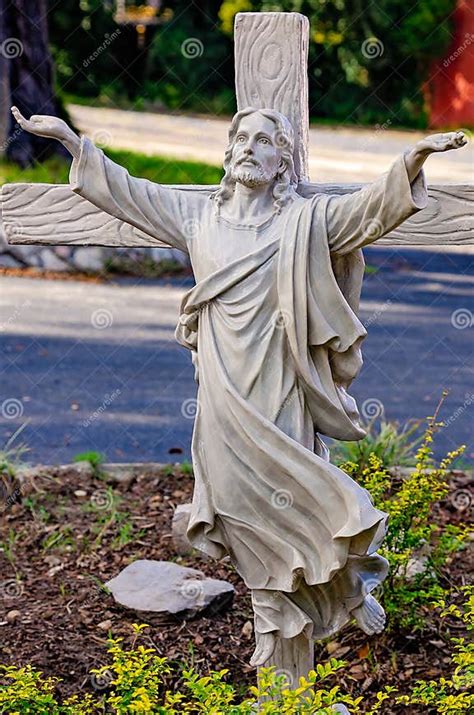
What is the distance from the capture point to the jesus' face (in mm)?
3406

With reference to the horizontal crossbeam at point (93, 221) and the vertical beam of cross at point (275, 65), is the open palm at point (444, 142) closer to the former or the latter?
the vertical beam of cross at point (275, 65)

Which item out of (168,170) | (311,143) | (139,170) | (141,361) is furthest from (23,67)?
(311,143)

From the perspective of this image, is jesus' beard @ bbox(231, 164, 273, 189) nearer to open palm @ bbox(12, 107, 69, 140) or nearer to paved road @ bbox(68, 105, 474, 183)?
open palm @ bbox(12, 107, 69, 140)

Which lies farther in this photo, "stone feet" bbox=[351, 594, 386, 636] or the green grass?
the green grass

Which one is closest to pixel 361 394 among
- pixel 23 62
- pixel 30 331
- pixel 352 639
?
pixel 30 331

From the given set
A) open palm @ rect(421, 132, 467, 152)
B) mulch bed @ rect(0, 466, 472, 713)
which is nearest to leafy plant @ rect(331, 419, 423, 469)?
mulch bed @ rect(0, 466, 472, 713)

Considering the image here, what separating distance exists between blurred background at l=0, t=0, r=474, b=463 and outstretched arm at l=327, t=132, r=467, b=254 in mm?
2576

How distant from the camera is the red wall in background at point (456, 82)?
2197cm

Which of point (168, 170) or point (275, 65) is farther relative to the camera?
point (168, 170)

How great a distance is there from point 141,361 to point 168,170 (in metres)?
5.41

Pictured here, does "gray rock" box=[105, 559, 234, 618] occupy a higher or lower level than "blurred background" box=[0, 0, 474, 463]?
higher

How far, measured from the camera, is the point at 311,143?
19438mm

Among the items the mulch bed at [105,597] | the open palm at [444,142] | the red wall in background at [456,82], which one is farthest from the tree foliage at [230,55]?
the open palm at [444,142]

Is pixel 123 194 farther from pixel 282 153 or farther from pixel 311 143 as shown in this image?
pixel 311 143
